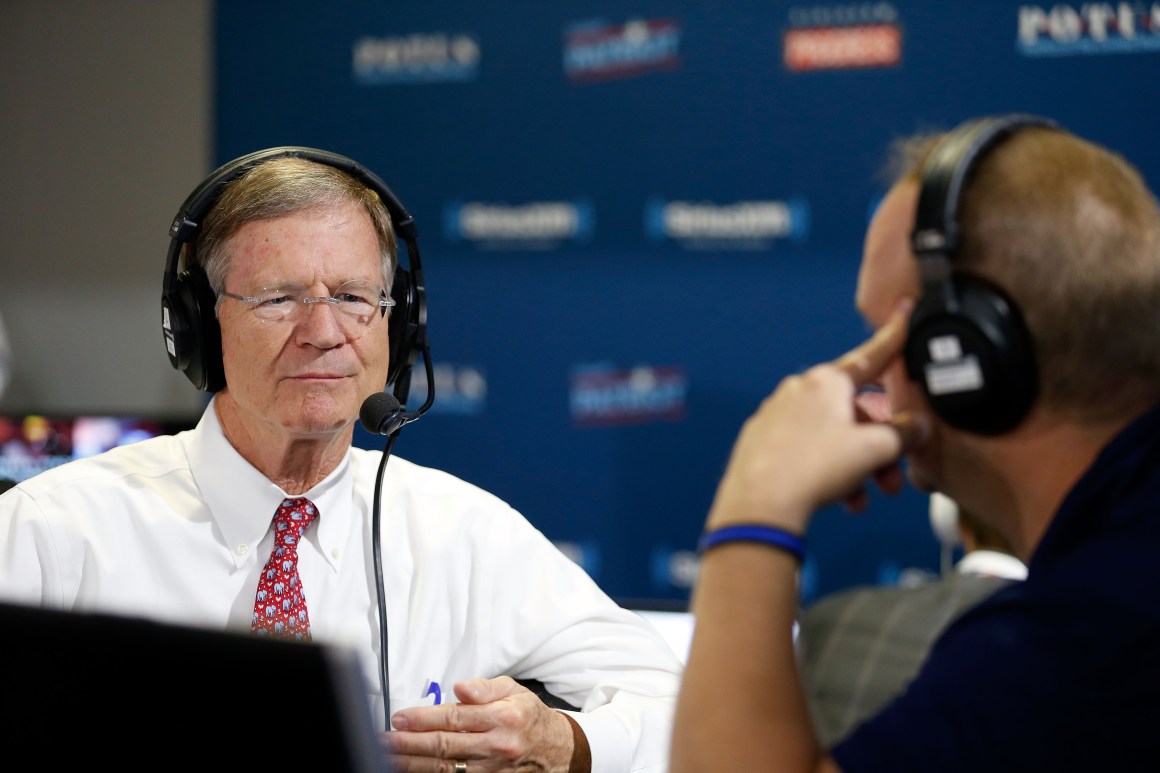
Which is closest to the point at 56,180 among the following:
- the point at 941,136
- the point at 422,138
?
the point at 422,138

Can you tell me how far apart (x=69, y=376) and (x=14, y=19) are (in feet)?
4.16

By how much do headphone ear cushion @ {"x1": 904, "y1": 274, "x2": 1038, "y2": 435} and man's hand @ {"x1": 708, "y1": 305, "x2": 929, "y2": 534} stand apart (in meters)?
0.04

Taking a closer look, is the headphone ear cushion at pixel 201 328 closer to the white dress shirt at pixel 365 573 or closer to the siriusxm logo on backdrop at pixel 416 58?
the white dress shirt at pixel 365 573

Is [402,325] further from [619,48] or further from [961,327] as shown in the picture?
[619,48]

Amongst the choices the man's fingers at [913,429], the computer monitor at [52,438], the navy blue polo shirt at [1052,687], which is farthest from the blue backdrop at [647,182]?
the navy blue polo shirt at [1052,687]

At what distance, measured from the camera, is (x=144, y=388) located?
4.12 meters

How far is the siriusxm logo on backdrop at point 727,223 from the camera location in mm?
3393

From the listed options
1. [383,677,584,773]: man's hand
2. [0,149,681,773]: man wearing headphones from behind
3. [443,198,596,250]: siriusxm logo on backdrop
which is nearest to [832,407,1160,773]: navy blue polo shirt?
[383,677,584,773]: man's hand

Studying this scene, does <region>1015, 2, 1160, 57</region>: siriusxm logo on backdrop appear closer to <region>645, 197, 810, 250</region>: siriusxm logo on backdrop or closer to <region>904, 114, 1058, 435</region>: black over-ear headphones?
<region>645, 197, 810, 250</region>: siriusxm logo on backdrop

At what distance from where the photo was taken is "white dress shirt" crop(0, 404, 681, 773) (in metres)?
1.44

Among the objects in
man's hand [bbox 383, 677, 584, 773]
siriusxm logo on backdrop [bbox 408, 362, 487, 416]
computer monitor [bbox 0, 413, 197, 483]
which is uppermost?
man's hand [bbox 383, 677, 584, 773]

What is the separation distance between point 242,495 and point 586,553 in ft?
6.95

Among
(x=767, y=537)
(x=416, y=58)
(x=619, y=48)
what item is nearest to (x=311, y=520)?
(x=767, y=537)

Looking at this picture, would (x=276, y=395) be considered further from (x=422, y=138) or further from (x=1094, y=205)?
(x=422, y=138)
